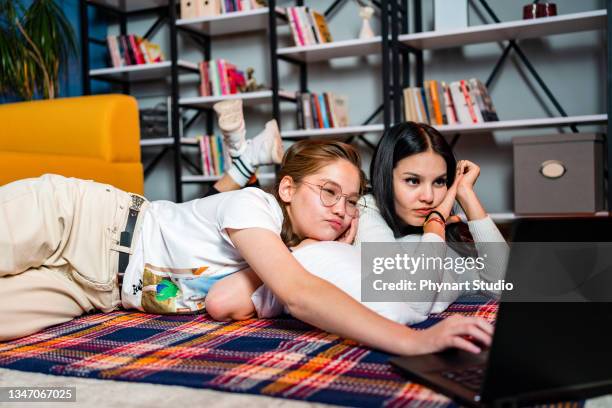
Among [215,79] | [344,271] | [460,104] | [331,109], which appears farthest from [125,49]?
[344,271]

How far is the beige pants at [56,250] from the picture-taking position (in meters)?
1.24

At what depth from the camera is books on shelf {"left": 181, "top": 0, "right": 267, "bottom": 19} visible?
3406 millimetres

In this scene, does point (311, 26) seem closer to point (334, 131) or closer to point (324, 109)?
Result: point (324, 109)

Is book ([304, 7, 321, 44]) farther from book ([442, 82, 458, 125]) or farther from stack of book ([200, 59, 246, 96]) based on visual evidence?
book ([442, 82, 458, 125])

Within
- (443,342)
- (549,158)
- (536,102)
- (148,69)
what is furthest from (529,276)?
(148,69)

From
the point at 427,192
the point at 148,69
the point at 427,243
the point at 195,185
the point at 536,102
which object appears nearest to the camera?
the point at 427,243

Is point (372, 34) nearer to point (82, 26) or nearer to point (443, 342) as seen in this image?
point (82, 26)

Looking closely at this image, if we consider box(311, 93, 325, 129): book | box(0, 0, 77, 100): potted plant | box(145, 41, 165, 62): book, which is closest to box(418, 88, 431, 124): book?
box(311, 93, 325, 129): book

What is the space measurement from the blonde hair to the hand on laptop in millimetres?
495

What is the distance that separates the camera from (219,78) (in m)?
3.56

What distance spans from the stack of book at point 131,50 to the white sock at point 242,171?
1837 millimetres

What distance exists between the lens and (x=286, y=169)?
4.47ft

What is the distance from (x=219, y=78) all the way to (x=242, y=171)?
151cm

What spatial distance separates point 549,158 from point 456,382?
2097 mm
